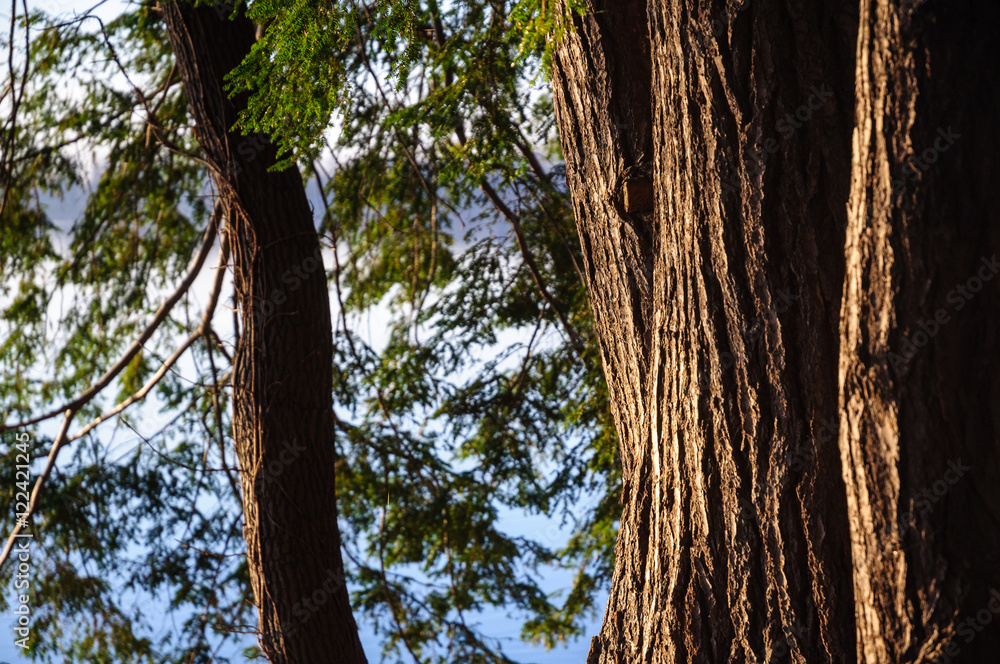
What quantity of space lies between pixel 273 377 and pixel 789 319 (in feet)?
7.25

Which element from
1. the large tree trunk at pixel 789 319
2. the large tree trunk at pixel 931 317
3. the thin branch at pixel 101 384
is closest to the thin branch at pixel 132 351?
the thin branch at pixel 101 384

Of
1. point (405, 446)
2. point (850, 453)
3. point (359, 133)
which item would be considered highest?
point (359, 133)

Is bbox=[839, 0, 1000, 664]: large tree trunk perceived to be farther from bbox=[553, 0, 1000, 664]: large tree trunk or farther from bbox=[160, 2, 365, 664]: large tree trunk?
bbox=[160, 2, 365, 664]: large tree trunk

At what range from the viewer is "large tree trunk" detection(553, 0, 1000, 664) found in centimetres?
134

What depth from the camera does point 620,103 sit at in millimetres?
1791

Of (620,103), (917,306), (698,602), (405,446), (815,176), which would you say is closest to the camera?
(917,306)

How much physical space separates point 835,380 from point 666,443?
0.38 m

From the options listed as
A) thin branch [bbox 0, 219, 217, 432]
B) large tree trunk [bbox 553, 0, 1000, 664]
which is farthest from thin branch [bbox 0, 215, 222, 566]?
large tree trunk [bbox 553, 0, 1000, 664]

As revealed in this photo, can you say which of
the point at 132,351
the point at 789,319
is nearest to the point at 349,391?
the point at 132,351

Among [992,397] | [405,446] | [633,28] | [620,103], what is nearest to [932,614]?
[992,397]

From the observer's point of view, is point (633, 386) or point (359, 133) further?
point (359, 133)

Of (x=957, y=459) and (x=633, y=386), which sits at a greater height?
(x=633, y=386)

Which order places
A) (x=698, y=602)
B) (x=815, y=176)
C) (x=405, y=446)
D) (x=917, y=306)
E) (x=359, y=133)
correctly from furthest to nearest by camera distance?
(x=359, y=133), (x=405, y=446), (x=698, y=602), (x=815, y=176), (x=917, y=306)

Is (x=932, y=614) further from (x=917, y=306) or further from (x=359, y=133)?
(x=359, y=133)
